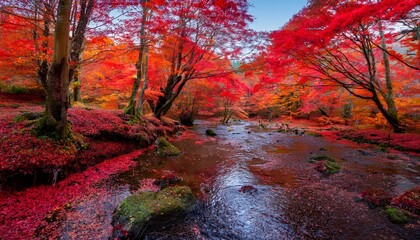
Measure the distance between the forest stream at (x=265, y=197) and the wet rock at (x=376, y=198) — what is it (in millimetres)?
166

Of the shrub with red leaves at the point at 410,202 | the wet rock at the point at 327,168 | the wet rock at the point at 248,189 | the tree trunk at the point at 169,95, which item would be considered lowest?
the wet rock at the point at 248,189

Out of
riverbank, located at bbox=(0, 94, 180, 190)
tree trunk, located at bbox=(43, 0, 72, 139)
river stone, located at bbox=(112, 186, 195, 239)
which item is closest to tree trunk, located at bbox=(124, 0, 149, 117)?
riverbank, located at bbox=(0, 94, 180, 190)

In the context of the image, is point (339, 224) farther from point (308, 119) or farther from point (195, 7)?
point (308, 119)

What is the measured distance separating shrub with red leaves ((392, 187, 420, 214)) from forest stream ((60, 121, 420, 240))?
0.51 meters

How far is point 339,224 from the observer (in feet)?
13.5

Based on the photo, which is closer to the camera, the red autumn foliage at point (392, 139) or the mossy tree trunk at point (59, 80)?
the mossy tree trunk at point (59, 80)

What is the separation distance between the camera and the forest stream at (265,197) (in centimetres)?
380

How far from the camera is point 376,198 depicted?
504cm

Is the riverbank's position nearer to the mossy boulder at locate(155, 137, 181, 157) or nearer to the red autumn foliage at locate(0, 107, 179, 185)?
the red autumn foliage at locate(0, 107, 179, 185)

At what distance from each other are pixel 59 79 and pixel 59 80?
0.09 ft

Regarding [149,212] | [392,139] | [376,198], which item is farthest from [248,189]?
[392,139]

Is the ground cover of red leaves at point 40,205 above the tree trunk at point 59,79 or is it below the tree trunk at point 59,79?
below

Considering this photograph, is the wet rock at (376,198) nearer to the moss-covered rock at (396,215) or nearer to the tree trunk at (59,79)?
the moss-covered rock at (396,215)

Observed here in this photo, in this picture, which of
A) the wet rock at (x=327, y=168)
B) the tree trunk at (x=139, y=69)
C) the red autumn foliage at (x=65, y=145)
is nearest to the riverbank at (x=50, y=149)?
the red autumn foliage at (x=65, y=145)
